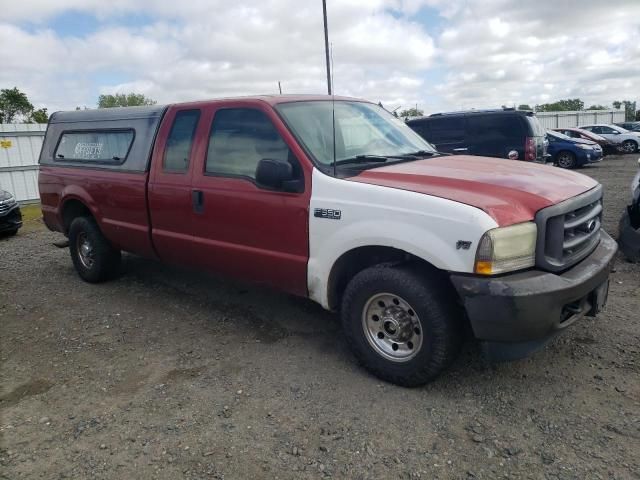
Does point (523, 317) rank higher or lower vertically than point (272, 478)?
higher

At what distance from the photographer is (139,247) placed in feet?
16.6

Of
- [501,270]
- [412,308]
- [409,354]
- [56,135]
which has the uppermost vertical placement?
[56,135]

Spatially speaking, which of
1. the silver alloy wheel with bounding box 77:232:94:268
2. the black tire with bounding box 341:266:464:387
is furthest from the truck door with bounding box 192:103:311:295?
the silver alloy wheel with bounding box 77:232:94:268

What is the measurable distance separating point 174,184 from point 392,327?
7.58 feet

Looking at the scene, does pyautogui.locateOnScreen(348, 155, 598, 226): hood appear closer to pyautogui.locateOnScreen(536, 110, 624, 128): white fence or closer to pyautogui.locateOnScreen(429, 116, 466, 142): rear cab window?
pyautogui.locateOnScreen(429, 116, 466, 142): rear cab window

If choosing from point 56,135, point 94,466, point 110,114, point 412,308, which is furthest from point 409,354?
point 56,135

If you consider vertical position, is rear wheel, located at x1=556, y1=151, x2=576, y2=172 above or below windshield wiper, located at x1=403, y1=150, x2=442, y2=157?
below

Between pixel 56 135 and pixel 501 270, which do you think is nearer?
pixel 501 270

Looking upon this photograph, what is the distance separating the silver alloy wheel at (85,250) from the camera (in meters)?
5.75

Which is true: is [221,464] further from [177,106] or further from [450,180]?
[177,106]

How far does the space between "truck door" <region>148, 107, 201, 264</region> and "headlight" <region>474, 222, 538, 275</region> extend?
2523mm

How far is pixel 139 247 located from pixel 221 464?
9.64ft

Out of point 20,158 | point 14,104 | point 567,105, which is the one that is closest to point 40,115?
point 14,104

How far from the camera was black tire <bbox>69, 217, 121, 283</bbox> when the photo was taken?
220 inches
